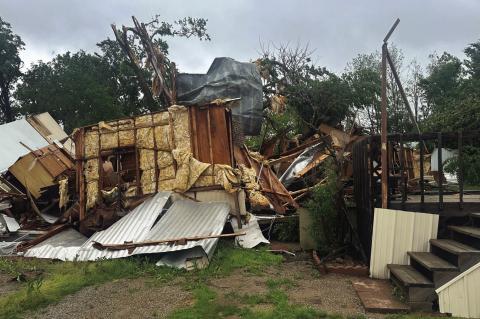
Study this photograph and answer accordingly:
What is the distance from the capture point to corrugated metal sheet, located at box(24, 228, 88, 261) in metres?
9.66

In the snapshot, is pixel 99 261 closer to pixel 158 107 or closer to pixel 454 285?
pixel 454 285

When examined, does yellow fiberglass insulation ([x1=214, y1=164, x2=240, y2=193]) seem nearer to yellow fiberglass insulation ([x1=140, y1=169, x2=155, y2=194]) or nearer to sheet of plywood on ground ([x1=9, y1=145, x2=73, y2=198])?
yellow fiberglass insulation ([x1=140, y1=169, x2=155, y2=194])

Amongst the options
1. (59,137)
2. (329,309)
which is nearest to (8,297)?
(329,309)

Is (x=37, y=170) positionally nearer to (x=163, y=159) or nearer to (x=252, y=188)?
(x=163, y=159)

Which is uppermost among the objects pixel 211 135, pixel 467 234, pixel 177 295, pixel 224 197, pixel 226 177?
pixel 211 135

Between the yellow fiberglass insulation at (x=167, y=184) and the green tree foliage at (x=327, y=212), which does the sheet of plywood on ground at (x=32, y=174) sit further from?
the green tree foliage at (x=327, y=212)

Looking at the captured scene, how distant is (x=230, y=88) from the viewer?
13.1m

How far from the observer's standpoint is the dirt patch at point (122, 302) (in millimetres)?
5949

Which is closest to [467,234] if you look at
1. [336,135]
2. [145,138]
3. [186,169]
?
[186,169]

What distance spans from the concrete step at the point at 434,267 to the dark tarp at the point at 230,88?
24.5 ft

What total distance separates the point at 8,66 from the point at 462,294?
108 ft

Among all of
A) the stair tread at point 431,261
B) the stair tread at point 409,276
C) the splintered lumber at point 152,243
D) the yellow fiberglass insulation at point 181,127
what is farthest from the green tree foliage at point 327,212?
the yellow fiberglass insulation at point 181,127

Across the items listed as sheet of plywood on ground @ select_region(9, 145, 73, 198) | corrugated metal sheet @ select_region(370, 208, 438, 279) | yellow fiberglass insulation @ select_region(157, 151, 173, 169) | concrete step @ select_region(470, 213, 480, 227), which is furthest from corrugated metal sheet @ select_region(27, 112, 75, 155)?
concrete step @ select_region(470, 213, 480, 227)

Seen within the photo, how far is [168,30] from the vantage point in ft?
85.0
